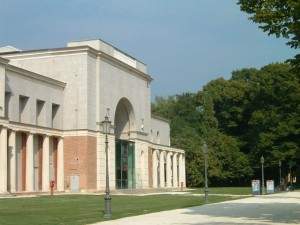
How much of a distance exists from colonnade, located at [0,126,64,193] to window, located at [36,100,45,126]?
65.3 inches

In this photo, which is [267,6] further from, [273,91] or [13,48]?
[273,91]

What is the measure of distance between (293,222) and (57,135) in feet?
138

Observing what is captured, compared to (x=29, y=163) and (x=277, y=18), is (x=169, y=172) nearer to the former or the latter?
(x=29, y=163)

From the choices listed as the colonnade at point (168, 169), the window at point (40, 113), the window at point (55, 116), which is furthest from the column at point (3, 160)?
the colonnade at point (168, 169)

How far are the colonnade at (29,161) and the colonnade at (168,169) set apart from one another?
78.5 feet

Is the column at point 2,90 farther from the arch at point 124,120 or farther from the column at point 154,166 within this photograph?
the column at point 154,166

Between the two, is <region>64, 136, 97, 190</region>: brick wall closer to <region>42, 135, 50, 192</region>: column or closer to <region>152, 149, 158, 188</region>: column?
<region>42, 135, 50, 192</region>: column

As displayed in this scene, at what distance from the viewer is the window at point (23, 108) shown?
184ft

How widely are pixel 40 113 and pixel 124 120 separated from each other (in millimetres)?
17573

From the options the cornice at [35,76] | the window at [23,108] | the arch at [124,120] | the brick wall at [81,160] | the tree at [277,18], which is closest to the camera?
the tree at [277,18]

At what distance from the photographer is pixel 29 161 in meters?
55.5

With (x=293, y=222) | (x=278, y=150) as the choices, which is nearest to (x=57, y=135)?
(x=278, y=150)

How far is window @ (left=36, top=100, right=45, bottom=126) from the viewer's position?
59.3 m

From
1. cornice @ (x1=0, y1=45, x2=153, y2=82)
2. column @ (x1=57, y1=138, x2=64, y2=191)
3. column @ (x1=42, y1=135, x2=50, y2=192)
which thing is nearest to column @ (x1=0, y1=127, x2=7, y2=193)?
column @ (x1=42, y1=135, x2=50, y2=192)
